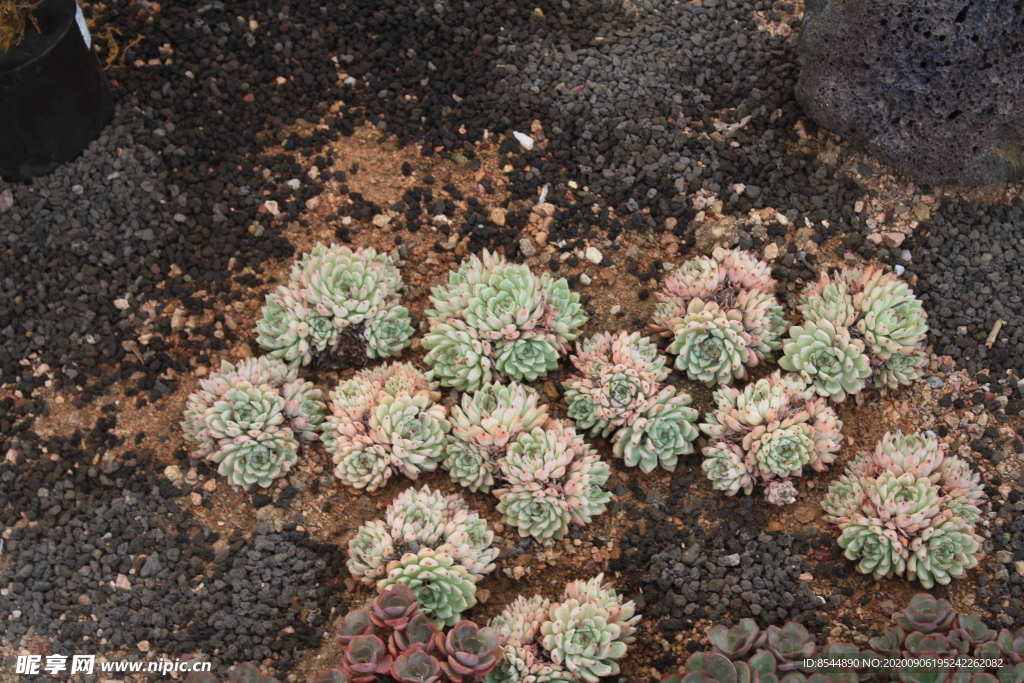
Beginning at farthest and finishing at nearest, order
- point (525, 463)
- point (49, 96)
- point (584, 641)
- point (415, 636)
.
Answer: point (49, 96)
point (525, 463)
point (584, 641)
point (415, 636)

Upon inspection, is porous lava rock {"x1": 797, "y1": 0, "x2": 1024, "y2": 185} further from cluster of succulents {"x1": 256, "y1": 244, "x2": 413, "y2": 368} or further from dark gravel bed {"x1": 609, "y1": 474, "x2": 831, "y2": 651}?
cluster of succulents {"x1": 256, "y1": 244, "x2": 413, "y2": 368}

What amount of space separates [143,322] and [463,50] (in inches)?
78.0

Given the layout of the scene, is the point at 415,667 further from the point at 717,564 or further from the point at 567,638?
the point at 717,564

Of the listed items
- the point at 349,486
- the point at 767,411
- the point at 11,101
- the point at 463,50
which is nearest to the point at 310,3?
the point at 463,50

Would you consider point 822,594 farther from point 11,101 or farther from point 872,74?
point 11,101

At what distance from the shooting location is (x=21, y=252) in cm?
364

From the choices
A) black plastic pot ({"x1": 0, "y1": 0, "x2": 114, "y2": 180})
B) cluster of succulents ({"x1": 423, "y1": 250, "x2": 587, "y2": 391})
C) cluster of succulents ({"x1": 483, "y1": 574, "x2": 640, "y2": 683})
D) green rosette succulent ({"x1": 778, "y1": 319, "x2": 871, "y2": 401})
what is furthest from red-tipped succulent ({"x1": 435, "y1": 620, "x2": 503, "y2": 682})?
black plastic pot ({"x1": 0, "y1": 0, "x2": 114, "y2": 180})

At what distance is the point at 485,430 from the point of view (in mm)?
3035

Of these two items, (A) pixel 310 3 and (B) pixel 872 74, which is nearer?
(B) pixel 872 74

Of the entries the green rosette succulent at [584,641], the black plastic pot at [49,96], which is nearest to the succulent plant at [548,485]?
the green rosette succulent at [584,641]

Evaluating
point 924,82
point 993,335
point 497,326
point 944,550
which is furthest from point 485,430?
point 924,82

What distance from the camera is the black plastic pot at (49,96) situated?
11.4 ft

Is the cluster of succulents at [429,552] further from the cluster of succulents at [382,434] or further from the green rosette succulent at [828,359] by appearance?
the green rosette succulent at [828,359]

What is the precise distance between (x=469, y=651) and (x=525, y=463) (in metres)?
0.67
